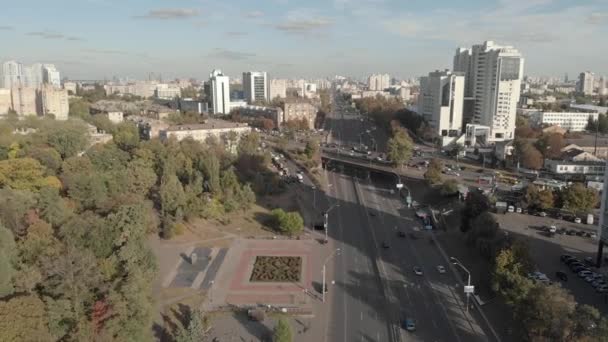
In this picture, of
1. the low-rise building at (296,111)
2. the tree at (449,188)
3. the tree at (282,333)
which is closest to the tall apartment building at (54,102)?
the low-rise building at (296,111)

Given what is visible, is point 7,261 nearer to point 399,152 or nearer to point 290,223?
point 290,223

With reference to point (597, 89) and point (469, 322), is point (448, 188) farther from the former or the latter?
point (597, 89)

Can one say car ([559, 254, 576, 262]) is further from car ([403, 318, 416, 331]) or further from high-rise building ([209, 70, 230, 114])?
high-rise building ([209, 70, 230, 114])

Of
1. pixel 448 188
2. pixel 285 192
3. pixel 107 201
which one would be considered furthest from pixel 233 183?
pixel 448 188

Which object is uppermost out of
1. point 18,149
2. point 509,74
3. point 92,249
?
point 509,74

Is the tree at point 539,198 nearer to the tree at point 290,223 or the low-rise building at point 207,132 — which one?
the tree at point 290,223

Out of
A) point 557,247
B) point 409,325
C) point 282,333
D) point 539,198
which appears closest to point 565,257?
point 557,247
